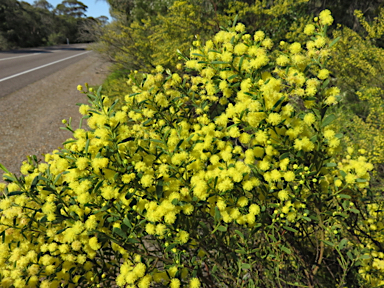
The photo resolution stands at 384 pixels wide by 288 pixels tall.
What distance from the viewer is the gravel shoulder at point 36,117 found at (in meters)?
5.41

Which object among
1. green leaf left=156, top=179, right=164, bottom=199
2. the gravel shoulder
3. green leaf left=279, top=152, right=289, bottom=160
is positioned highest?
green leaf left=279, top=152, right=289, bottom=160

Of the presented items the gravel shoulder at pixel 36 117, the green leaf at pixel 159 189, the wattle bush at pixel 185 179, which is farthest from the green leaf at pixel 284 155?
the gravel shoulder at pixel 36 117

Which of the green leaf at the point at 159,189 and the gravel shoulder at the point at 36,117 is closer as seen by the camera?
the green leaf at the point at 159,189

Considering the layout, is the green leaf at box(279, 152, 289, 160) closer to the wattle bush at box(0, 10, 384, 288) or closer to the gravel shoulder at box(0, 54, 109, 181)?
the wattle bush at box(0, 10, 384, 288)

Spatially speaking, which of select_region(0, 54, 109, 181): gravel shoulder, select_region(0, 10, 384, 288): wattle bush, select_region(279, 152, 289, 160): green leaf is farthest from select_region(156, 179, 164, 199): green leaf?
select_region(0, 54, 109, 181): gravel shoulder

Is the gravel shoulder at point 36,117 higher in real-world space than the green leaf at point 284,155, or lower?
lower

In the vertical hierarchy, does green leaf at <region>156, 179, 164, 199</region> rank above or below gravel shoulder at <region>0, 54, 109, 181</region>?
above

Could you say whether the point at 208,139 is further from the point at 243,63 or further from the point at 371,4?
the point at 371,4

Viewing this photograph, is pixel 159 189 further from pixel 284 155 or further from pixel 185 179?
pixel 284 155

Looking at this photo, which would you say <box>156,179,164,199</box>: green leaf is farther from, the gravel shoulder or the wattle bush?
the gravel shoulder

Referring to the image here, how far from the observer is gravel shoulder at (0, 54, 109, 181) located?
5.41m

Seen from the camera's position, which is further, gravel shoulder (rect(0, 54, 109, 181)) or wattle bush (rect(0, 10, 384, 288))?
gravel shoulder (rect(0, 54, 109, 181))

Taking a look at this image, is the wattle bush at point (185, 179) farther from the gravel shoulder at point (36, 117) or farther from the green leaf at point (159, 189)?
the gravel shoulder at point (36, 117)

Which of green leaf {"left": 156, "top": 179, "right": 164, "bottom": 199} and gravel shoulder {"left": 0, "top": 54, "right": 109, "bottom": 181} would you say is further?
gravel shoulder {"left": 0, "top": 54, "right": 109, "bottom": 181}
